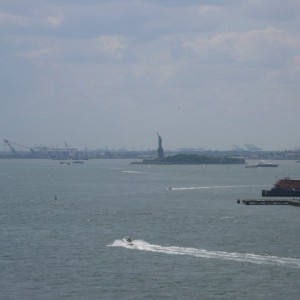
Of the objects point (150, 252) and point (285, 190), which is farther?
point (285, 190)

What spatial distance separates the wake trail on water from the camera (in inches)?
1180

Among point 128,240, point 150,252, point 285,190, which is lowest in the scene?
point 150,252

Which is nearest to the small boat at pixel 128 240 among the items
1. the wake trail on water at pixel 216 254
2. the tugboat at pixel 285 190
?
the wake trail on water at pixel 216 254

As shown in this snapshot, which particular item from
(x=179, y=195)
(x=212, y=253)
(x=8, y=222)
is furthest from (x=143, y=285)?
(x=179, y=195)

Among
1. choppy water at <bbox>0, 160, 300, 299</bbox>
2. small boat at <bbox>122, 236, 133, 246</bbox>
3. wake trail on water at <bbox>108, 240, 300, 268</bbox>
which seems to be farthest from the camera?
small boat at <bbox>122, 236, 133, 246</bbox>

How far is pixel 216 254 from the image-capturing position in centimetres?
3173

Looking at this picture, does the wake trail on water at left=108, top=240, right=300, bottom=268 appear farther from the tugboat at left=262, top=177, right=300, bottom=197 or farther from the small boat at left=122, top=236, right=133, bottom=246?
A: the tugboat at left=262, top=177, right=300, bottom=197

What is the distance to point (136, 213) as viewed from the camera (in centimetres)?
5097

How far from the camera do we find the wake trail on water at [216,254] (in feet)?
98.3

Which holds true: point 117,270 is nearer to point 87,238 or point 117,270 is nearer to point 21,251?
point 21,251

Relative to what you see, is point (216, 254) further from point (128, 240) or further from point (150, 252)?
point (128, 240)

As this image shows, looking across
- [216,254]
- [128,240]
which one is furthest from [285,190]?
[216,254]

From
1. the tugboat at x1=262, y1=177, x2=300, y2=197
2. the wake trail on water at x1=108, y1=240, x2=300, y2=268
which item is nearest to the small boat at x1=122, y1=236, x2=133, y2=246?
the wake trail on water at x1=108, y1=240, x2=300, y2=268

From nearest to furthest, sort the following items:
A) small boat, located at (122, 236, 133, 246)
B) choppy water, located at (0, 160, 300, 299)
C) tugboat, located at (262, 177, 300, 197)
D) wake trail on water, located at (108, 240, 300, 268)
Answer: choppy water, located at (0, 160, 300, 299) → wake trail on water, located at (108, 240, 300, 268) → small boat, located at (122, 236, 133, 246) → tugboat, located at (262, 177, 300, 197)
